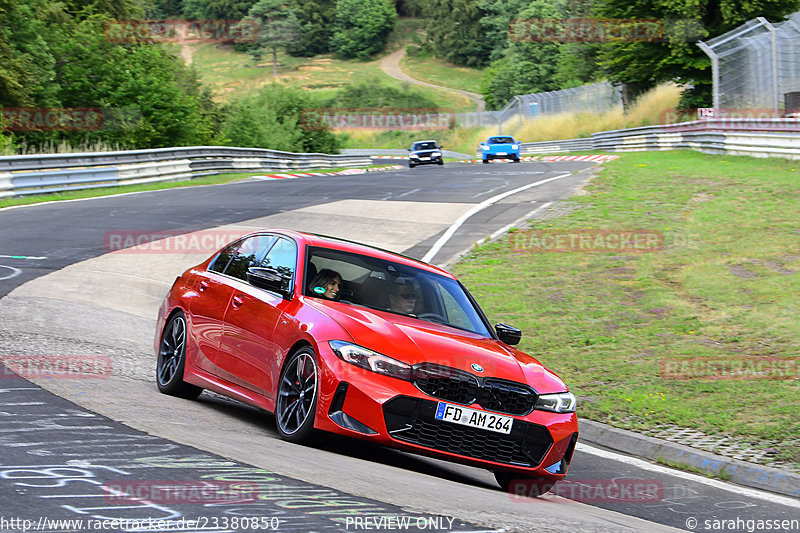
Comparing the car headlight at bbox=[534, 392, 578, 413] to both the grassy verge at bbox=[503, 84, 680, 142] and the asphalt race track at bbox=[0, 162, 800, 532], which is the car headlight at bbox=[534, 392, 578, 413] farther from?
→ the grassy verge at bbox=[503, 84, 680, 142]

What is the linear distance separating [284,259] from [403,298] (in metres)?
1.01

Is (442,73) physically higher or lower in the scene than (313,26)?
lower

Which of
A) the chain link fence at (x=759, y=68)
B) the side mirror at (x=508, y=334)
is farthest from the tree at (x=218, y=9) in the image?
the side mirror at (x=508, y=334)

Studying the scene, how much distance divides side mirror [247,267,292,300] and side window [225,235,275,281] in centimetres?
72

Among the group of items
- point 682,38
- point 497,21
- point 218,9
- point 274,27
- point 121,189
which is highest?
point 218,9

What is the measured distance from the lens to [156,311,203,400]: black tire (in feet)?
27.5

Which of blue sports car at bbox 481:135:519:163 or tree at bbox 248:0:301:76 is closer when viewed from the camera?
blue sports car at bbox 481:135:519:163

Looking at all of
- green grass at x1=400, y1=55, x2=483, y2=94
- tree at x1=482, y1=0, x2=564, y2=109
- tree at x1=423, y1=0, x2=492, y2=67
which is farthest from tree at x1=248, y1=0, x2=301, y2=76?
tree at x1=482, y1=0, x2=564, y2=109

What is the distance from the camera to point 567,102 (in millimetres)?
66438

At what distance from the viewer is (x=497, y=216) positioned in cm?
2172

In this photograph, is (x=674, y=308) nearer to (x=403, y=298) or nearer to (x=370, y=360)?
(x=403, y=298)

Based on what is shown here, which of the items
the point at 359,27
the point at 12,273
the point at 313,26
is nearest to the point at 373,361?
the point at 12,273

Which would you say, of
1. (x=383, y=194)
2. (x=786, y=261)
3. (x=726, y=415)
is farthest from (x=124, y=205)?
(x=726, y=415)

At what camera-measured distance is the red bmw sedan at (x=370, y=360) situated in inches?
249
